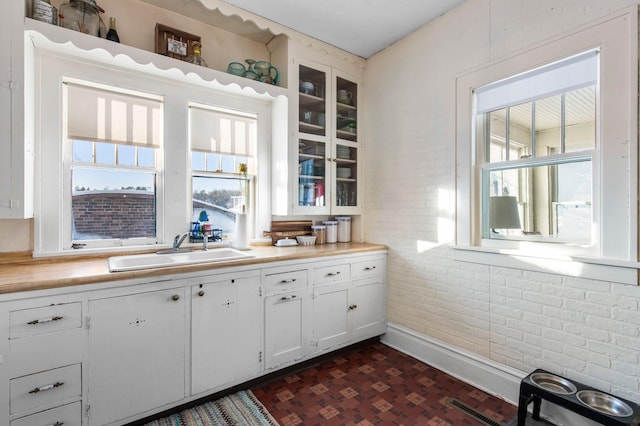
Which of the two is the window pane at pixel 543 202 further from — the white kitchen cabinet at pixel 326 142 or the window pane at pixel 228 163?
the window pane at pixel 228 163

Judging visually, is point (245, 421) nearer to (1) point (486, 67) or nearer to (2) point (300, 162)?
(2) point (300, 162)

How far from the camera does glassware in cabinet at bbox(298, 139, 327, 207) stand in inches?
115

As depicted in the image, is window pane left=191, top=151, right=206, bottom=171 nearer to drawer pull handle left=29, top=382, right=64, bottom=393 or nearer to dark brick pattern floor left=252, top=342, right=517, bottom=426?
drawer pull handle left=29, top=382, right=64, bottom=393

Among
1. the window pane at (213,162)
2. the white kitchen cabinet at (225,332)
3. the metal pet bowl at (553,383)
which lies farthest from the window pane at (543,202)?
the window pane at (213,162)

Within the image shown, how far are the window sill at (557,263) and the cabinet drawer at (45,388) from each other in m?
2.53

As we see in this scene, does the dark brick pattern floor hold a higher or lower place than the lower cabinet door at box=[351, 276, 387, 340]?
lower

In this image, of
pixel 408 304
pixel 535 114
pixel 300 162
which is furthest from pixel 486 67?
pixel 408 304

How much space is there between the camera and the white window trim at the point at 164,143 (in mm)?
2023

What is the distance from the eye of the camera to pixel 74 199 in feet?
7.15

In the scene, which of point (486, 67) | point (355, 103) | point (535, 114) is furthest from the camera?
point (355, 103)

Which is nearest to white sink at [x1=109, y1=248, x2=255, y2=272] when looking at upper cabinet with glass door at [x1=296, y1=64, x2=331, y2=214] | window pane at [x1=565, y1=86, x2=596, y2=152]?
upper cabinet with glass door at [x1=296, y1=64, x2=331, y2=214]

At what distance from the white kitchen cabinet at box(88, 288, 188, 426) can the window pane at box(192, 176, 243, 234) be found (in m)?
0.93

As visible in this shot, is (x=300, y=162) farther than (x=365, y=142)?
No

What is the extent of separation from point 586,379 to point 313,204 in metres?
2.25
